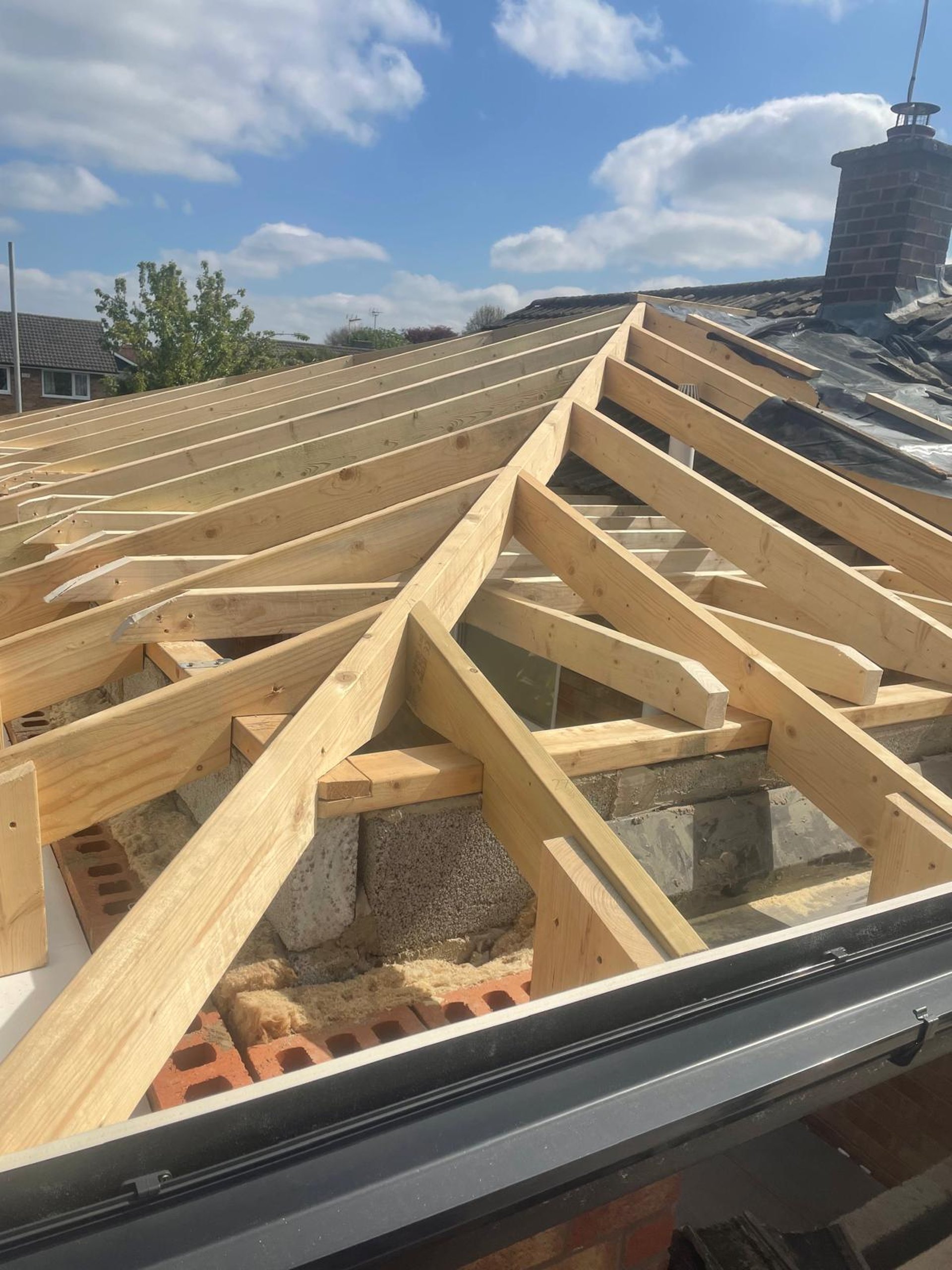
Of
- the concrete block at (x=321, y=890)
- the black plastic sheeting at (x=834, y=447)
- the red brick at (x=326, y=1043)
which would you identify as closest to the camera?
the red brick at (x=326, y=1043)

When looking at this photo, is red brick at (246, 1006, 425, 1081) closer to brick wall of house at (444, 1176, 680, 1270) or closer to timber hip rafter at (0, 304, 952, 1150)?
timber hip rafter at (0, 304, 952, 1150)

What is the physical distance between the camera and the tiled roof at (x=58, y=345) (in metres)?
31.9

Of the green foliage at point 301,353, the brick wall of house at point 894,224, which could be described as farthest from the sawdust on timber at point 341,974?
the green foliage at point 301,353

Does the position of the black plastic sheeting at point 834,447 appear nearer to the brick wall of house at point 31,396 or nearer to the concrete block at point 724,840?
the concrete block at point 724,840

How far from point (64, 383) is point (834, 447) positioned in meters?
34.0

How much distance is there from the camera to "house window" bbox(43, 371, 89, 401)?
32438 millimetres

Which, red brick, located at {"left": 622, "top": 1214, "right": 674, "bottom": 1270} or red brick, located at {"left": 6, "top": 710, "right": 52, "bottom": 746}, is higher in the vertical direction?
Result: red brick, located at {"left": 622, "top": 1214, "right": 674, "bottom": 1270}

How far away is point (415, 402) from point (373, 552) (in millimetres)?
2316

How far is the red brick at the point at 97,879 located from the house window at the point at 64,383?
110ft

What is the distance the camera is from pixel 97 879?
2604 mm

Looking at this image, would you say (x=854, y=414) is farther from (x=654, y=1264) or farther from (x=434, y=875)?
(x=654, y=1264)

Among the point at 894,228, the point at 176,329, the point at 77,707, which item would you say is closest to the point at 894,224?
the point at 894,228

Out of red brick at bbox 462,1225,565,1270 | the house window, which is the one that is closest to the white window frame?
the house window

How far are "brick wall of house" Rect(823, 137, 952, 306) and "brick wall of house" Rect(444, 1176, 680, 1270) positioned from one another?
25.8ft
